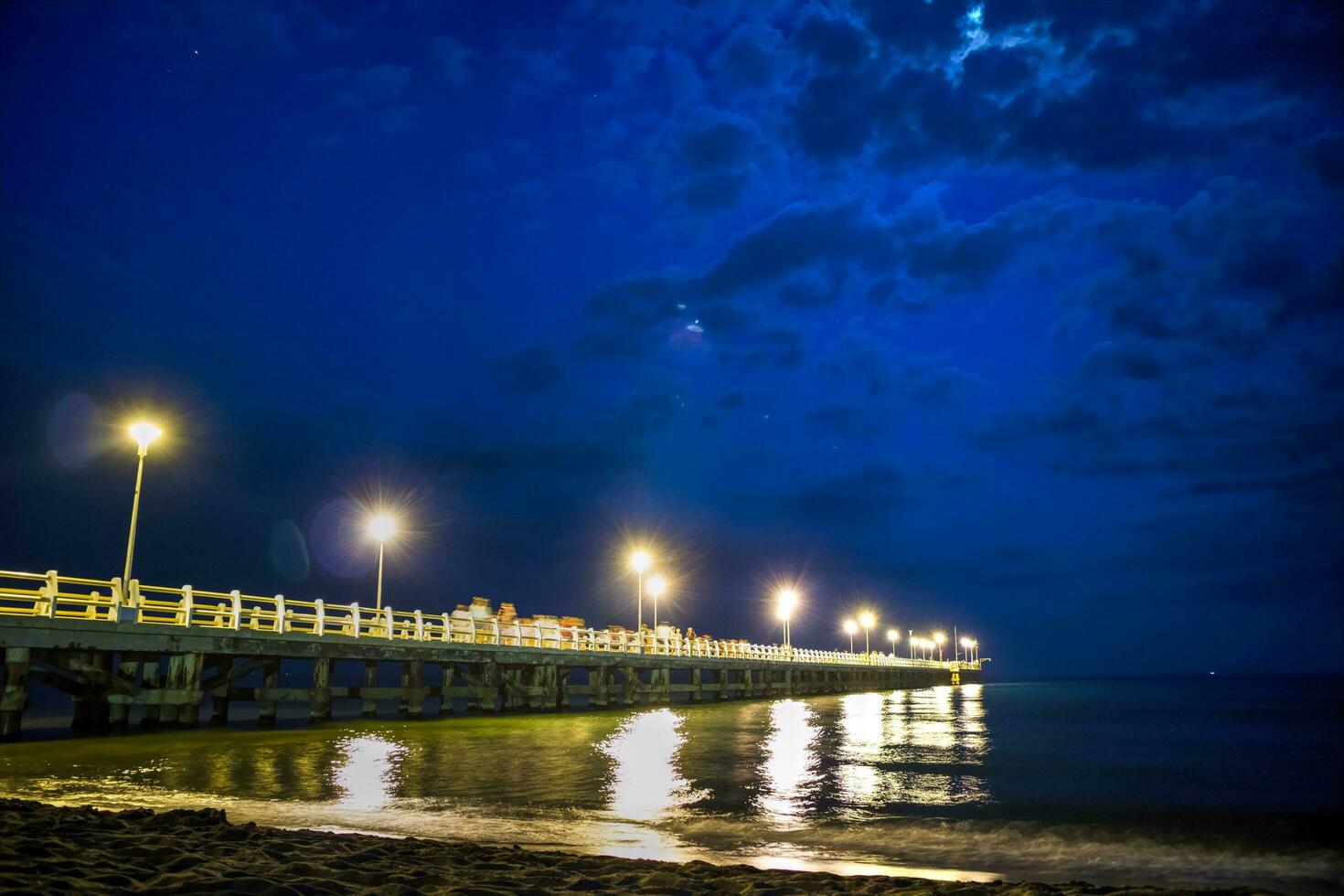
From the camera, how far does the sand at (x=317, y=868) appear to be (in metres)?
6.37

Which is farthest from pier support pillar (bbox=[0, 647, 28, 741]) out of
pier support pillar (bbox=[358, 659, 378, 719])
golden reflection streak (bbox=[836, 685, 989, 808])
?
golden reflection streak (bbox=[836, 685, 989, 808])

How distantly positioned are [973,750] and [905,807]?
13.1 m

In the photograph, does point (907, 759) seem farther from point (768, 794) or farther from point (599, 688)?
point (599, 688)

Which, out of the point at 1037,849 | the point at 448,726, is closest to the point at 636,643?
the point at 448,726

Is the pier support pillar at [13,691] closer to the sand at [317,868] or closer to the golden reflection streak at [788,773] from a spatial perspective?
the sand at [317,868]

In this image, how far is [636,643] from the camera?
4984cm

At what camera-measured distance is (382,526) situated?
3603 centimetres

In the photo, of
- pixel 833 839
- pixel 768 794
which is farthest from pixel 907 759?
pixel 833 839

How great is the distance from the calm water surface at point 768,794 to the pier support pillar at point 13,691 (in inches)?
38.0

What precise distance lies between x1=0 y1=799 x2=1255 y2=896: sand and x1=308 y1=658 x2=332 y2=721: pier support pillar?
743 inches

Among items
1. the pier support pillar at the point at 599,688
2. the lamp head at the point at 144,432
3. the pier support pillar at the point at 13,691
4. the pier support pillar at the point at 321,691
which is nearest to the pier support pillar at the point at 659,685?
the pier support pillar at the point at 599,688

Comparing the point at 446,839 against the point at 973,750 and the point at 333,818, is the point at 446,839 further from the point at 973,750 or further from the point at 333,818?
the point at 973,750

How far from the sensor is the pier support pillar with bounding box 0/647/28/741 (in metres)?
18.5

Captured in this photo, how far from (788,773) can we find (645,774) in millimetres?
2988
